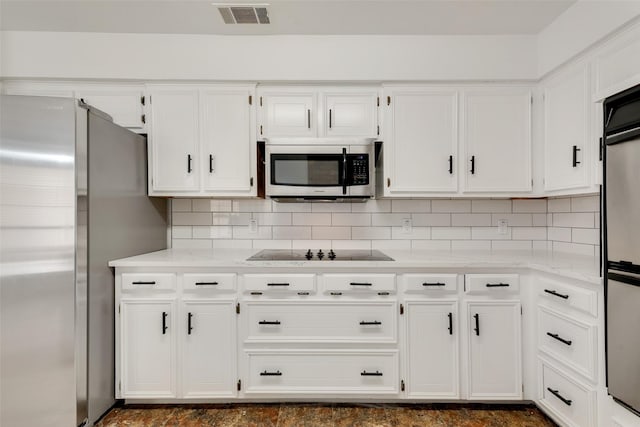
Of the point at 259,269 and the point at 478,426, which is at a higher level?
the point at 259,269

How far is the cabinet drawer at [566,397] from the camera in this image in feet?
5.74

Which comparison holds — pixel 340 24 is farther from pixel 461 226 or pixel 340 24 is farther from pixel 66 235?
pixel 66 235

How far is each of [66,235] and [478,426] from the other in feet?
8.28

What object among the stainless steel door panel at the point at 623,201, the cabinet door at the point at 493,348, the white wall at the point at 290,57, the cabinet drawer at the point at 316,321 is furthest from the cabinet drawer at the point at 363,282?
the white wall at the point at 290,57

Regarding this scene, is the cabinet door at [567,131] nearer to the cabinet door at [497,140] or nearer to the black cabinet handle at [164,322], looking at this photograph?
the cabinet door at [497,140]

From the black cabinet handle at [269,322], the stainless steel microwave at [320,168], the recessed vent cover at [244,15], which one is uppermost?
the recessed vent cover at [244,15]

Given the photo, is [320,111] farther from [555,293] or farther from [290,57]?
[555,293]

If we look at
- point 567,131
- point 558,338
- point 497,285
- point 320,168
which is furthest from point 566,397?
point 320,168

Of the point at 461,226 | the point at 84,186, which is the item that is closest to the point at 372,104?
the point at 461,226

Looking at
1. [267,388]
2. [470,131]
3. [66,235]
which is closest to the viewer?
[66,235]

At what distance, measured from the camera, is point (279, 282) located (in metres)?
2.19

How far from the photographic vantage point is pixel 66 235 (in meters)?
1.85

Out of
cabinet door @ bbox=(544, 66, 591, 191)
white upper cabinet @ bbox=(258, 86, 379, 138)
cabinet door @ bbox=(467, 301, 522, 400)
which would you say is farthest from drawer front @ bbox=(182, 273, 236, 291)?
cabinet door @ bbox=(544, 66, 591, 191)

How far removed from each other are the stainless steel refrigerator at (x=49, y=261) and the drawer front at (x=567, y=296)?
2619 millimetres
